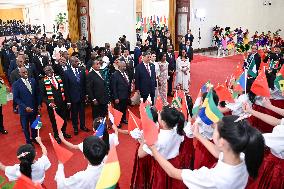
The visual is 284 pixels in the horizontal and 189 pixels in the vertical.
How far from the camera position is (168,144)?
8.51 ft

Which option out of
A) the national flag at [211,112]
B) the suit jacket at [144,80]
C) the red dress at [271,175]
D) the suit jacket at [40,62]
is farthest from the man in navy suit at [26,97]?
the red dress at [271,175]

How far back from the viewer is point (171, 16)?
47.9 ft

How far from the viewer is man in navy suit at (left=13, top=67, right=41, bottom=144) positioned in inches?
181

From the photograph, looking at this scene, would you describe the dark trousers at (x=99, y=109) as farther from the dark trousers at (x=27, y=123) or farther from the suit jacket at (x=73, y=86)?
the dark trousers at (x=27, y=123)

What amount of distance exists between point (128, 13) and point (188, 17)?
4.81 meters

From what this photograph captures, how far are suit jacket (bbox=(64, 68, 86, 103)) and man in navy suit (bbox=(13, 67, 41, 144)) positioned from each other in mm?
511

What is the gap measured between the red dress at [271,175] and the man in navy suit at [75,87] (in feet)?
11.2

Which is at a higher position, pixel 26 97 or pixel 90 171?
pixel 26 97

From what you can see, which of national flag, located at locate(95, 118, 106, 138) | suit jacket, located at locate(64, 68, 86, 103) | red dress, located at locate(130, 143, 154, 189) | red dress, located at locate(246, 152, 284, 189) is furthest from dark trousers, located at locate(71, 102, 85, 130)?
red dress, located at locate(246, 152, 284, 189)

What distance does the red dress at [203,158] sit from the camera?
9.94ft

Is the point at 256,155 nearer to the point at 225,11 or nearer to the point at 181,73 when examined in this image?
the point at 181,73

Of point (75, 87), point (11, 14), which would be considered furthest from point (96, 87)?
point (11, 14)

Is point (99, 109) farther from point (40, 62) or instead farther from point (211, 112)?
point (211, 112)

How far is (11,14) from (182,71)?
29193mm
